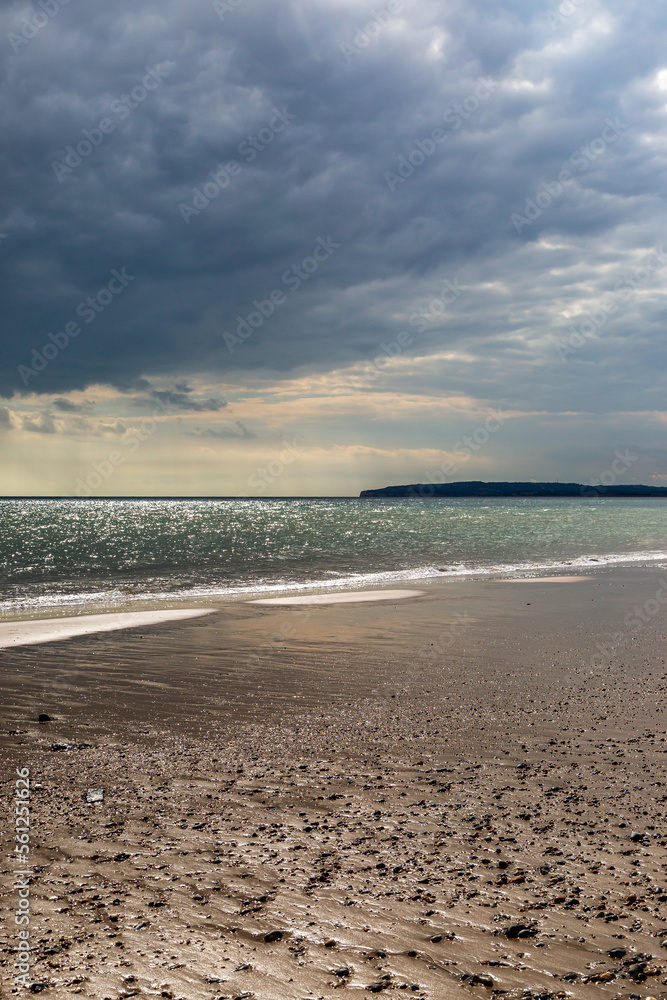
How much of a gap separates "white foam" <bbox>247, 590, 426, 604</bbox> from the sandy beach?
36.9ft

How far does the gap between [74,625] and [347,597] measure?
11.0 metres

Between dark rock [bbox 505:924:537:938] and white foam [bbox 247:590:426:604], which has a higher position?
dark rock [bbox 505:924:537:938]

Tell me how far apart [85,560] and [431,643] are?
39.9 meters

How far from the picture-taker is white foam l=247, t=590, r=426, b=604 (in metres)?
25.7

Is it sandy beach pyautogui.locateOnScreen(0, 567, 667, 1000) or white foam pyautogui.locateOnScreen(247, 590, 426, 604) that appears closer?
sandy beach pyautogui.locateOnScreen(0, 567, 667, 1000)

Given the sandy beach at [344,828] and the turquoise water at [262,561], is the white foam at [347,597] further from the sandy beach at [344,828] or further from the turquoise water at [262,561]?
the sandy beach at [344,828]

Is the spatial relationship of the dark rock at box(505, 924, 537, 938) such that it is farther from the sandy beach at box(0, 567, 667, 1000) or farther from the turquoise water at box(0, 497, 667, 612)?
the turquoise water at box(0, 497, 667, 612)

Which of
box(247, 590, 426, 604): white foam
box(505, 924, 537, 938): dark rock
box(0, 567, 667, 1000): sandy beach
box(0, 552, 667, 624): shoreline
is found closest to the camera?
box(0, 567, 667, 1000): sandy beach

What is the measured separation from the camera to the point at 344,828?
6.65 metres

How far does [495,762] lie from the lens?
844 centimetres

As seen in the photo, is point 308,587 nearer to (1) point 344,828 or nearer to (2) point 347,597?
(2) point 347,597

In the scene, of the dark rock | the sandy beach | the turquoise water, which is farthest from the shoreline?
the dark rock

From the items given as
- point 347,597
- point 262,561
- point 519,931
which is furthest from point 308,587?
point 519,931

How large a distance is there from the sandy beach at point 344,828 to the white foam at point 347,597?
11.3m
